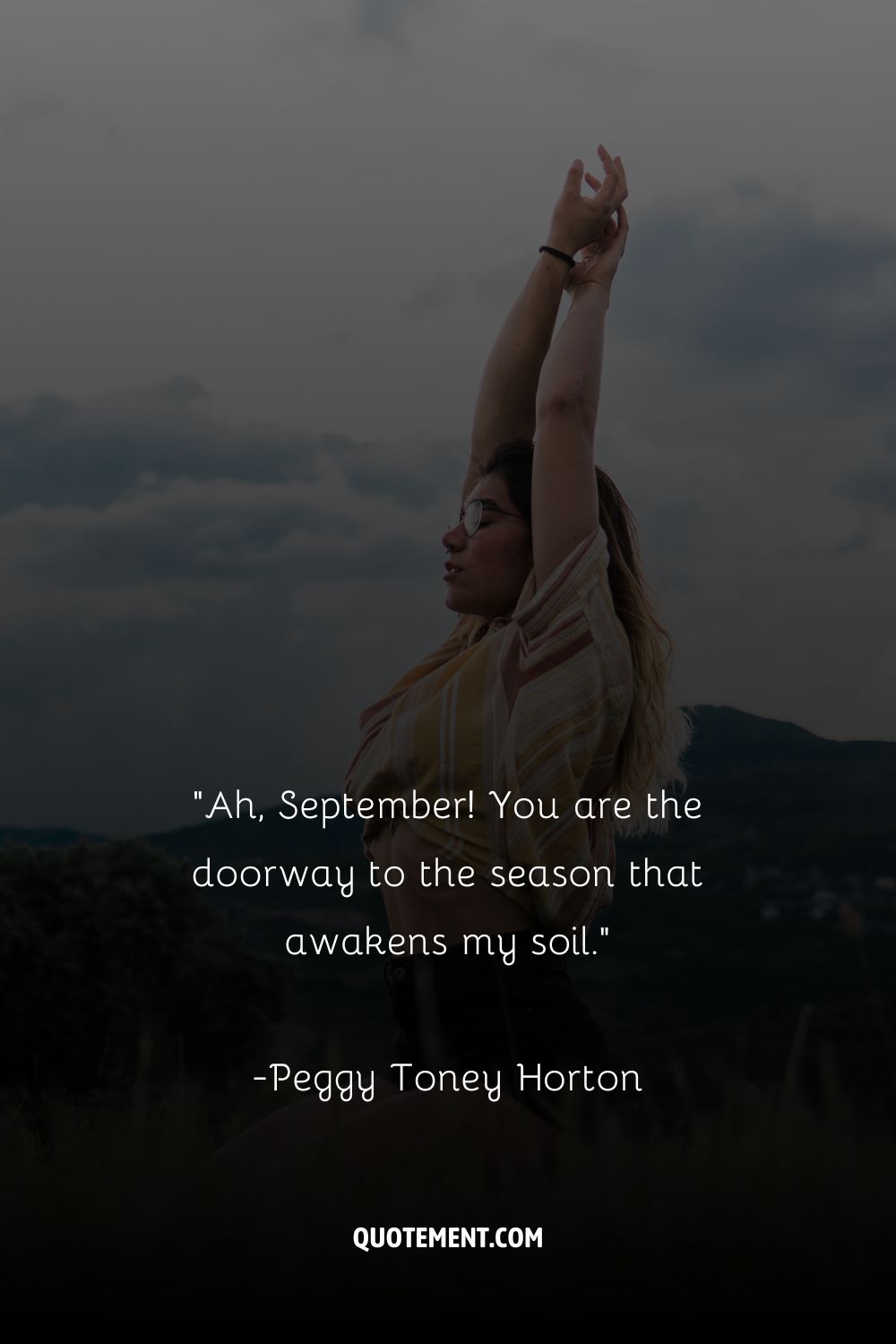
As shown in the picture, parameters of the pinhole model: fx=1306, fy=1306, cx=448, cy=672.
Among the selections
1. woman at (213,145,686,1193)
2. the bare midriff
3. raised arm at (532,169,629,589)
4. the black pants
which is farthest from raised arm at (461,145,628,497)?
the black pants

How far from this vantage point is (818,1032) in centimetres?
164

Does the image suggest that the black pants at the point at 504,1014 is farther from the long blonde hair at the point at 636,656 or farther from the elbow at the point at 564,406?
the elbow at the point at 564,406

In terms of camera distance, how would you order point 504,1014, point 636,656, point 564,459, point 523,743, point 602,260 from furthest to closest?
point 602,260 < point 636,656 < point 564,459 < point 523,743 < point 504,1014

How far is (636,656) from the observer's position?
3.16m

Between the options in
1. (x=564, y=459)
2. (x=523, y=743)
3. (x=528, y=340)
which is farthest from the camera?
(x=528, y=340)

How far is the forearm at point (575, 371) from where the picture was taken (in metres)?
2.87

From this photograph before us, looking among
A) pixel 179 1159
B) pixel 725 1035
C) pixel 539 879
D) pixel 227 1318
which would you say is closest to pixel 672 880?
pixel 539 879

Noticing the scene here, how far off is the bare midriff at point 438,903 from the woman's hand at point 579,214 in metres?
1.64

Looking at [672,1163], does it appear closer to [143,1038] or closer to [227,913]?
[143,1038]

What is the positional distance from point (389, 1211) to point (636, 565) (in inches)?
82.9

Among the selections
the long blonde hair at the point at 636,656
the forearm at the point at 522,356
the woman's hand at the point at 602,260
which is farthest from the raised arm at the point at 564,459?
the forearm at the point at 522,356

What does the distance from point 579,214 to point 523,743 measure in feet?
5.17

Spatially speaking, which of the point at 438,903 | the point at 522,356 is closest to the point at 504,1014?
the point at 438,903

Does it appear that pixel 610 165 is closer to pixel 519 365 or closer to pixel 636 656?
pixel 519 365
